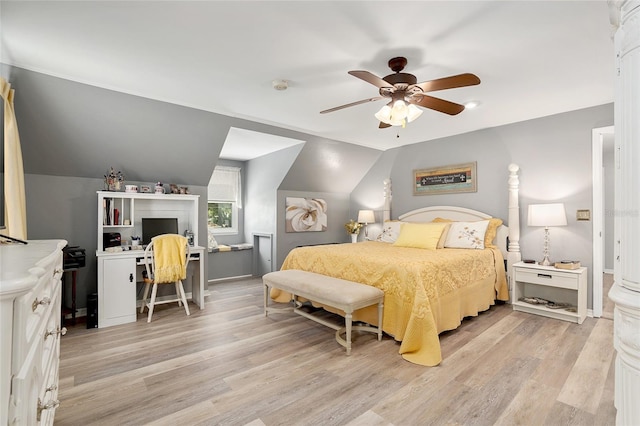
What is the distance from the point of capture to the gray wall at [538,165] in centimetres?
366

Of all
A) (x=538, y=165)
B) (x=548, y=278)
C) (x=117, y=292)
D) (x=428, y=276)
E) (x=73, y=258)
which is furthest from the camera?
(x=538, y=165)

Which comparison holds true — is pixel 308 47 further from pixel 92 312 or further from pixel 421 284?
pixel 92 312

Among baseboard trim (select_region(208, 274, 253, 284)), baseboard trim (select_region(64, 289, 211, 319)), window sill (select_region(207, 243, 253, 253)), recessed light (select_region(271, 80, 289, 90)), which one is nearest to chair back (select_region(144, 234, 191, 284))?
baseboard trim (select_region(64, 289, 211, 319))

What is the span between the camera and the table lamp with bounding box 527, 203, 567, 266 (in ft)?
11.5

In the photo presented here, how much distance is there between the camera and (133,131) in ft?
11.8

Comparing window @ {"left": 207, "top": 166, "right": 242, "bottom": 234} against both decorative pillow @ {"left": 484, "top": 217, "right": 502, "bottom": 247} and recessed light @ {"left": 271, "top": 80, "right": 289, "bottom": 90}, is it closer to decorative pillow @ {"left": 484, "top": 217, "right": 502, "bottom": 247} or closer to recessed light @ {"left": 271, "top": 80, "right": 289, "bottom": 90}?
recessed light @ {"left": 271, "top": 80, "right": 289, "bottom": 90}

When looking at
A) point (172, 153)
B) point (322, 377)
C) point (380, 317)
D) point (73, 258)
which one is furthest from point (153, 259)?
point (380, 317)

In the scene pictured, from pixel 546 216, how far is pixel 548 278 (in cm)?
70

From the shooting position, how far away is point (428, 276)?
2.83m

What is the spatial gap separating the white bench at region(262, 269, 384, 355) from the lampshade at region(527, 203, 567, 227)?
7.13 ft

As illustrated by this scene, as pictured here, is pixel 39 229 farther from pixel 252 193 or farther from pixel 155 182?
pixel 252 193

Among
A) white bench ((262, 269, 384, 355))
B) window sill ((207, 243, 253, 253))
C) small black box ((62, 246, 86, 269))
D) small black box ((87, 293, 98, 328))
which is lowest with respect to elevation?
small black box ((87, 293, 98, 328))

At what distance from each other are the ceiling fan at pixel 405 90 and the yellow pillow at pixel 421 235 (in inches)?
70.0

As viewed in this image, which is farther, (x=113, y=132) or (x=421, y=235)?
(x=421, y=235)
